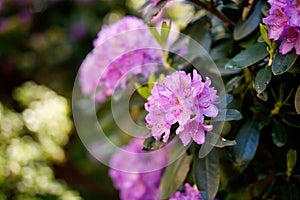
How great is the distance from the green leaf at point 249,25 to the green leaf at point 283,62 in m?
0.17

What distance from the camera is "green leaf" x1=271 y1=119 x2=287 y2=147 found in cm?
82

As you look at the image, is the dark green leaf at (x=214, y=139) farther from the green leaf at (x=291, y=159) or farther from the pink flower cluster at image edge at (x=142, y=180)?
the pink flower cluster at image edge at (x=142, y=180)

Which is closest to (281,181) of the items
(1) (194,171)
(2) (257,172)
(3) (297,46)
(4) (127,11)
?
(2) (257,172)

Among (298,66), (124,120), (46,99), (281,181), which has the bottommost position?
(281,181)

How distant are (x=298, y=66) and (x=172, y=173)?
35 centimetres

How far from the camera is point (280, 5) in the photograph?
2.24 feet

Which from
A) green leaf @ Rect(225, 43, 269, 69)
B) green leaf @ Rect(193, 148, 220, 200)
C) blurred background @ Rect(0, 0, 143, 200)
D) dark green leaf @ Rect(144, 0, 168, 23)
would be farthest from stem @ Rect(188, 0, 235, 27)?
blurred background @ Rect(0, 0, 143, 200)

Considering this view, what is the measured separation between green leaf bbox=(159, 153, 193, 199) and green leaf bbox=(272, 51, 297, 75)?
28cm

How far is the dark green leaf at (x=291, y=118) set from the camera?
0.84m

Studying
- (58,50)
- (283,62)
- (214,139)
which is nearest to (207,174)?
(214,139)

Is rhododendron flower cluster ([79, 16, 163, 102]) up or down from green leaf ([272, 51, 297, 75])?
up

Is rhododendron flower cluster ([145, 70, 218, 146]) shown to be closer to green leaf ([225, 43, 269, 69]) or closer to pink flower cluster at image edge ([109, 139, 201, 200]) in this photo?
green leaf ([225, 43, 269, 69])

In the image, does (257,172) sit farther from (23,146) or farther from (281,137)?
(23,146)

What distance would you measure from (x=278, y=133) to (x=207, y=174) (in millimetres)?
141
